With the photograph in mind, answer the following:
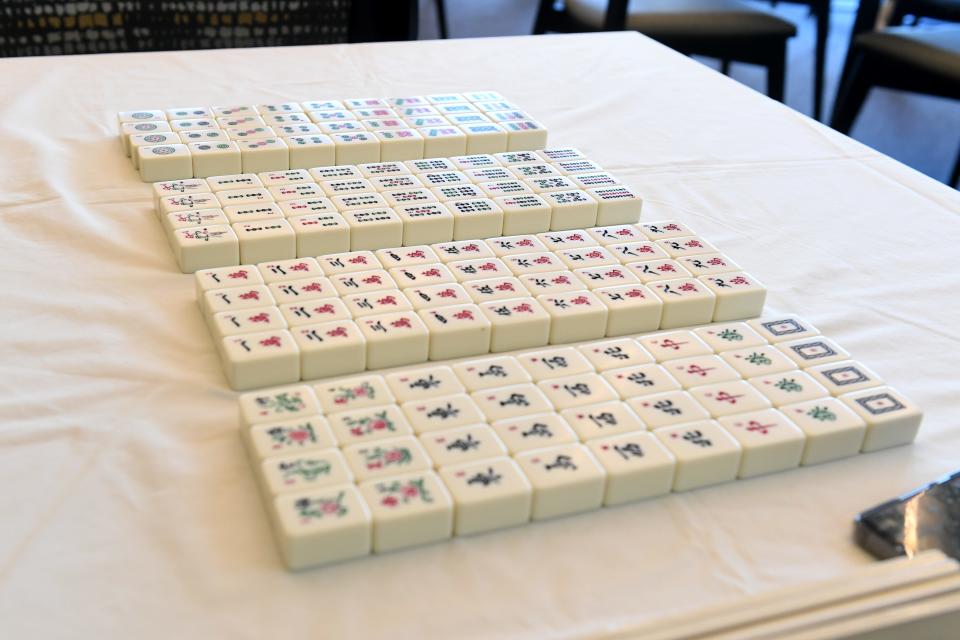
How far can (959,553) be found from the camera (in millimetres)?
572

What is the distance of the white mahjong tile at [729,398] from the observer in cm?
66

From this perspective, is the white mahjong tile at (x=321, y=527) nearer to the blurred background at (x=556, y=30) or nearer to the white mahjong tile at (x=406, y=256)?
the white mahjong tile at (x=406, y=256)

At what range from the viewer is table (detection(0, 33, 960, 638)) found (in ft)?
1.73

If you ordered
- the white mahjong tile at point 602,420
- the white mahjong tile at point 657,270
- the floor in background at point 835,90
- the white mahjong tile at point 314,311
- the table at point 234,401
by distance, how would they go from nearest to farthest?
the table at point 234,401 → the white mahjong tile at point 602,420 → the white mahjong tile at point 314,311 → the white mahjong tile at point 657,270 → the floor in background at point 835,90

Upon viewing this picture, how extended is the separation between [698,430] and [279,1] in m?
1.86

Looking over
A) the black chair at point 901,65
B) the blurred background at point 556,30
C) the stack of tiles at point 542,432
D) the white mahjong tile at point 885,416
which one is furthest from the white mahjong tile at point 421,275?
the black chair at point 901,65

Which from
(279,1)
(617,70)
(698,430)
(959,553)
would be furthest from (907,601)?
(279,1)

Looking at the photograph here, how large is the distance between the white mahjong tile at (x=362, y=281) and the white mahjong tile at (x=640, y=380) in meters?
0.21

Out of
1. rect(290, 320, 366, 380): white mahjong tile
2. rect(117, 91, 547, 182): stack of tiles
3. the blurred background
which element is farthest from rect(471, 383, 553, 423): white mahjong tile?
the blurred background

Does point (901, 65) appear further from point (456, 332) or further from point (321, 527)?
point (321, 527)

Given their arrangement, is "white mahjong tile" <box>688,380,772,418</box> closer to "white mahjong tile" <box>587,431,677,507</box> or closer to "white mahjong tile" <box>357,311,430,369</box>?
"white mahjong tile" <box>587,431,677,507</box>

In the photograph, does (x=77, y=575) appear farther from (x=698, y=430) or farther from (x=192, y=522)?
(x=698, y=430)

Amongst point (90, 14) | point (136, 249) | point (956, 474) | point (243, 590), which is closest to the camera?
point (243, 590)

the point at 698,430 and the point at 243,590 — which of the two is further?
the point at 698,430
